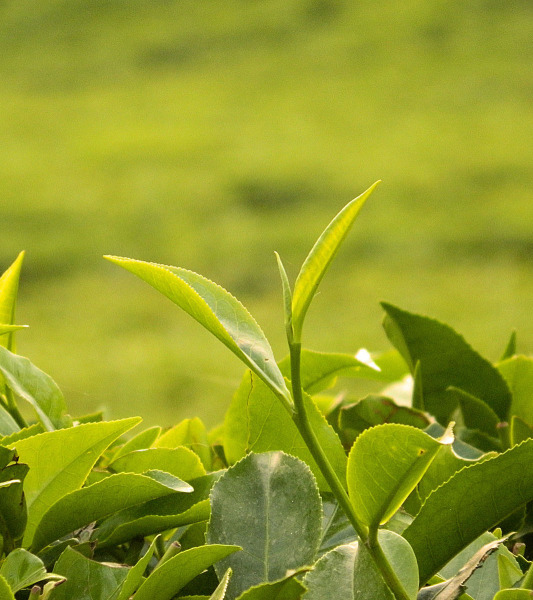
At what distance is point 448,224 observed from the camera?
621 centimetres

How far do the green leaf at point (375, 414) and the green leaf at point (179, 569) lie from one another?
0.91 ft

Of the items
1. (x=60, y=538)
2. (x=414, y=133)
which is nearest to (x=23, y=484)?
(x=60, y=538)

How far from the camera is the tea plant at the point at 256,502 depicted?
42 centimetres

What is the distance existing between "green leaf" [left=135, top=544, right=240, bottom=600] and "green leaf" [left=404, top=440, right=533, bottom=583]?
104mm

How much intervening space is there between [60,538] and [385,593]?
0.21 metres

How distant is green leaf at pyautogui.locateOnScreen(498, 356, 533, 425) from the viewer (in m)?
0.80

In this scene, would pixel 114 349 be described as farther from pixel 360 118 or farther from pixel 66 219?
pixel 360 118

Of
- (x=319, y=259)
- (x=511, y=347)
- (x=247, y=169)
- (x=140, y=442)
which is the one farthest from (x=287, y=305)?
(x=247, y=169)

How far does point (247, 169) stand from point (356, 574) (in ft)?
22.0

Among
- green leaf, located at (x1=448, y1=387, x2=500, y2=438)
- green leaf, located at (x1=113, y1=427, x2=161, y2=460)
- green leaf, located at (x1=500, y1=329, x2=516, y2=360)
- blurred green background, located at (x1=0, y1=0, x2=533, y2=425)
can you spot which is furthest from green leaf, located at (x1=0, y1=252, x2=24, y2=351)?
Result: blurred green background, located at (x1=0, y1=0, x2=533, y2=425)

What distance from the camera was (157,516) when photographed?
508mm

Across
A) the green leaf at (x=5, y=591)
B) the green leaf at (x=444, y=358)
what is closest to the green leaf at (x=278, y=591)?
the green leaf at (x=5, y=591)

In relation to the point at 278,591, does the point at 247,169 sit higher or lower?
lower

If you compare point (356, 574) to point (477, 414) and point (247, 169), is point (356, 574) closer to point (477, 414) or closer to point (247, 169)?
point (477, 414)
